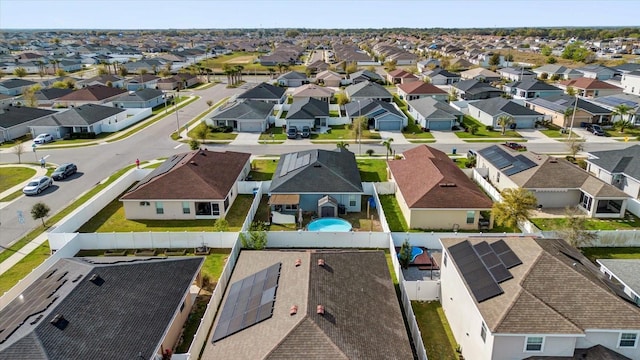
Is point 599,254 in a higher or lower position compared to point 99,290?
lower

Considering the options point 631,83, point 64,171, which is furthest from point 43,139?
point 631,83

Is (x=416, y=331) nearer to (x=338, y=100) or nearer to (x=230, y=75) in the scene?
(x=338, y=100)

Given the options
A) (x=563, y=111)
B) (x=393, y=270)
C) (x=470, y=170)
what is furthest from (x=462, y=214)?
(x=563, y=111)

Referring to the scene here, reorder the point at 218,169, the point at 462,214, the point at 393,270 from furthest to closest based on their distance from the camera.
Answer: the point at 218,169 → the point at 462,214 → the point at 393,270

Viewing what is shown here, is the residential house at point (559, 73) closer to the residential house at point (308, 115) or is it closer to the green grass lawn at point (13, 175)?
the residential house at point (308, 115)

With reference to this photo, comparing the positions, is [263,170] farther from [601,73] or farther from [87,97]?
Result: [601,73]

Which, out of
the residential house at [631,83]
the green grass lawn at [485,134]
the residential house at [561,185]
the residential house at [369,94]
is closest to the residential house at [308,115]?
the residential house at [369,94]

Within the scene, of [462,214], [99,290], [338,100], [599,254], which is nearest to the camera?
[99,290]

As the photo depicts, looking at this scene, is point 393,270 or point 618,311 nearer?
point 618,311
